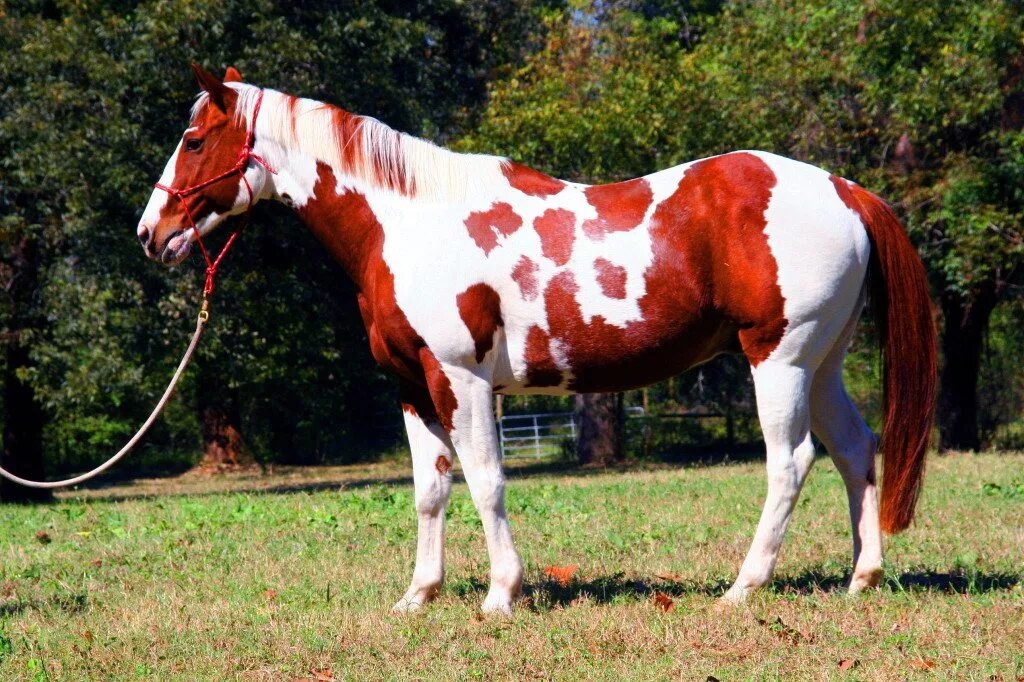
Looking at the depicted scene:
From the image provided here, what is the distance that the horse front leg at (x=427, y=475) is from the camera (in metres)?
6.26

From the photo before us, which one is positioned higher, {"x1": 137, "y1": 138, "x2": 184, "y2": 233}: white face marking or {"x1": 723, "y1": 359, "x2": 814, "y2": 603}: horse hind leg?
{"x1": 137, "y1": 138, "x2": 184, "y2": 233}: white face marking

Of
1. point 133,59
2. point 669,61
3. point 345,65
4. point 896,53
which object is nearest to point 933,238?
point 896,53

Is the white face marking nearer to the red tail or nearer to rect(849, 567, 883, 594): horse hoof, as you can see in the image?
the red tail

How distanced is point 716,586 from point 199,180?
141 inches

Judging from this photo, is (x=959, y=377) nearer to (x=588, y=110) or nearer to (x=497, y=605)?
(x=588, y=110)

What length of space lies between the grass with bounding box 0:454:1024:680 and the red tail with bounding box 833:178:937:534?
0.52m

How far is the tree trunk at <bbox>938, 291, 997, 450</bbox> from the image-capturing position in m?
21.5

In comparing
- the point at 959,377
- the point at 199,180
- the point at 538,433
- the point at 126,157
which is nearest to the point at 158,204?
the point at 199,180

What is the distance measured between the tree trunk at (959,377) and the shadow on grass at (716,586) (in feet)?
52.1

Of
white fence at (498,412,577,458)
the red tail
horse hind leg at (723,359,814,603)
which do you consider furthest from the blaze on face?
white fence at (498,412,577,458)

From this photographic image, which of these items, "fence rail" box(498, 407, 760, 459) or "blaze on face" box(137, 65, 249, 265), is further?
"fence rail" box(498, 407, 760, 459)

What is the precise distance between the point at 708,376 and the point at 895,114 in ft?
44.4

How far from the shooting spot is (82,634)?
5.74 metres

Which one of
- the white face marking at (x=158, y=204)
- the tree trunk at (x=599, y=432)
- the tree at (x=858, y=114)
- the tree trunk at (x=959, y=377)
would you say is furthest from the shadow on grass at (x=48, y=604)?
the tree trunk at (x=599, y=432)
